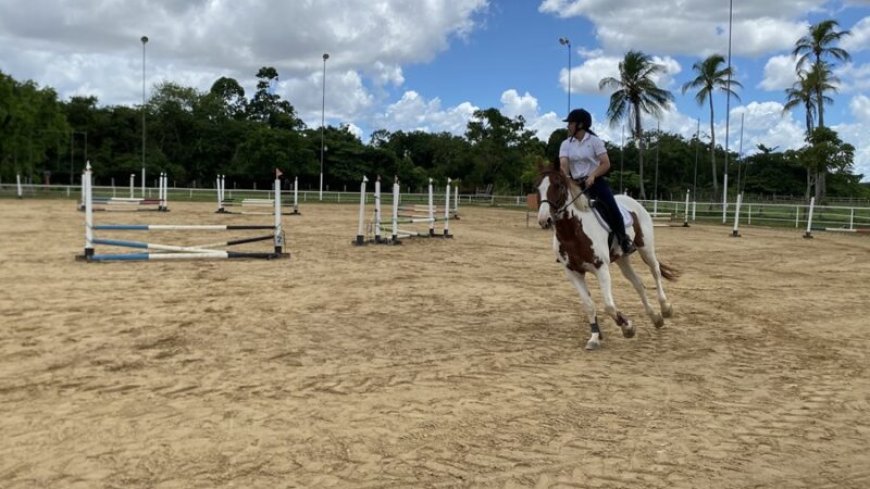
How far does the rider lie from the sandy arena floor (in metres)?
1.41

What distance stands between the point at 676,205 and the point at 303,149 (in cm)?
3933

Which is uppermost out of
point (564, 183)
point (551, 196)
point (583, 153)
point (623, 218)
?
point (583, 153)

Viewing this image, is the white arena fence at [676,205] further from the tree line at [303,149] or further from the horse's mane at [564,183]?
the horse's mane at [564,183]

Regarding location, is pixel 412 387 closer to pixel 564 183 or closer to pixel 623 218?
pixel 564 183

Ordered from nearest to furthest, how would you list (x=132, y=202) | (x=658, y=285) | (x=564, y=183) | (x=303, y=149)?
(x=564, y=183) → (x=658, y=285) → (x=132, y=202) → (x=303, y=149)

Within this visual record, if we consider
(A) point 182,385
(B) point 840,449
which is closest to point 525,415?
(B) point 840,449

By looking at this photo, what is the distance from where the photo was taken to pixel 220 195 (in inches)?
1124

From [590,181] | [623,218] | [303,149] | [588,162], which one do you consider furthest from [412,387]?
[303,149]

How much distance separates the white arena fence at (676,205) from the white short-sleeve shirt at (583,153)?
2139cm

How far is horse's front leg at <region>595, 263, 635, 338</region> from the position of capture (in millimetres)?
6109

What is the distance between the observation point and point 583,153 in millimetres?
6391

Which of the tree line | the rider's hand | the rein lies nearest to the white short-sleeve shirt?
the rider's hand

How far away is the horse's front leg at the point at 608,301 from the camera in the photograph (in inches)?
Answer: 241

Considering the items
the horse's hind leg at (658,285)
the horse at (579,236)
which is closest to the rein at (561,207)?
the horse at (579,236)
